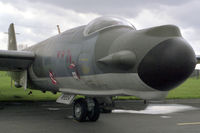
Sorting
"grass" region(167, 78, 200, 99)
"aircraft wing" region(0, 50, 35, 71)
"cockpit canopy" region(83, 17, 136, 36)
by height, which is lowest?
"grass" region(167, 78, 200, 99)

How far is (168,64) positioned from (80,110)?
361cm

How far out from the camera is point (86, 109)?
700 centimetres

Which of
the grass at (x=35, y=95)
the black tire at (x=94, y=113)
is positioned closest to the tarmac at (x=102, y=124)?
the black tire at (x=94, y=113)

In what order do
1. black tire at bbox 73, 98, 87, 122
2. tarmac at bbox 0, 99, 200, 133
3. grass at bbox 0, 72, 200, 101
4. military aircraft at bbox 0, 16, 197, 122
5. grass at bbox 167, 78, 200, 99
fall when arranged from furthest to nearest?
grass at bbox 167, 78, 200, 99 → grass at bbox 0, 72, 200, 101 → black tire at bbox 73, 98, 87, 122 → tarmac at bbox 0, 99, 200, 133 → military aircraft at bbox 0, 16, 197, 122

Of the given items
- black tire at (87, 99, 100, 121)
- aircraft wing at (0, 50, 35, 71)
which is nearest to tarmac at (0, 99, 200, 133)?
black tire at (87, 99, 100, 121)

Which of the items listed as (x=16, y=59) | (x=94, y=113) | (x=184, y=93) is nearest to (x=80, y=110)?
(x=94, y=113)

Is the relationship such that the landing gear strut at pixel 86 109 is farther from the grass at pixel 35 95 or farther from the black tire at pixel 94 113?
the grass at pixel 35 95

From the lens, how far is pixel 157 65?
4.34m

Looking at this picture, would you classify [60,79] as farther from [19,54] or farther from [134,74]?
[134,74]

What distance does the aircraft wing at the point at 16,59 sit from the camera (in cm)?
870

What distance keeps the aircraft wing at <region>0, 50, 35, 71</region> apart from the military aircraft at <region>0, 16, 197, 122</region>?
12cm

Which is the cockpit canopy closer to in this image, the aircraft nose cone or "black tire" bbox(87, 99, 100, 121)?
the aircraft nose cone

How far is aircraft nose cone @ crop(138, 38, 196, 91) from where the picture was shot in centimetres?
426

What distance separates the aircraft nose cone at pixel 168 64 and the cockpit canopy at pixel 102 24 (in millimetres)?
1893
